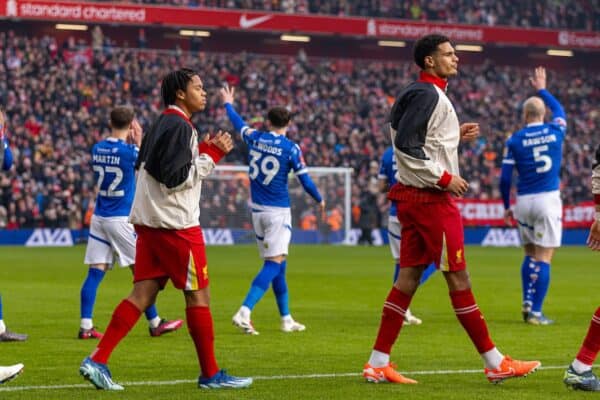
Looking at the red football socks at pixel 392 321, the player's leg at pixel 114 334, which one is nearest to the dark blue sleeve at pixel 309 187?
the red football socks at pixel 392 321

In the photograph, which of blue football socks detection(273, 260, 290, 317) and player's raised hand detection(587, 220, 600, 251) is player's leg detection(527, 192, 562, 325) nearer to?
blue football socks detection(273, 260, 290, 317)

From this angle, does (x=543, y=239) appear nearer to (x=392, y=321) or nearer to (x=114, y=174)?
(x=114, y=174)

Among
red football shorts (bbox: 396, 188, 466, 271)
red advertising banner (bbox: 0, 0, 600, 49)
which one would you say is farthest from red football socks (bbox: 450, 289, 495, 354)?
red advertising banner (bbox: 0, 0, 600, 49)

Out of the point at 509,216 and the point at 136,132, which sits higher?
the point at 136,132

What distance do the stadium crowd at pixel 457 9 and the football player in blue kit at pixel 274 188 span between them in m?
37.1

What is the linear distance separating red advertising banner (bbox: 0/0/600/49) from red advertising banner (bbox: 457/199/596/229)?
13.6 metres

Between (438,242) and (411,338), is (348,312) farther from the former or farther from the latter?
(438,242)

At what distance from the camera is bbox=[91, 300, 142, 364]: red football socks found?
797 centimetres

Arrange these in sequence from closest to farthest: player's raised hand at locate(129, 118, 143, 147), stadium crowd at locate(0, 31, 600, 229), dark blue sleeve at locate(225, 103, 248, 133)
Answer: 1. player's raised hand at locate(129, 118, 143, 147)
2. dark blue sleeve at locate(225, 103, 248, 133)
3. stadium crowd at locate(0, 31, 600, 229)

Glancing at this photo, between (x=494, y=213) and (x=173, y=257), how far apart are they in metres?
34.1

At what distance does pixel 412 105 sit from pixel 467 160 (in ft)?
125

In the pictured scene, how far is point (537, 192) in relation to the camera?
13.5 m

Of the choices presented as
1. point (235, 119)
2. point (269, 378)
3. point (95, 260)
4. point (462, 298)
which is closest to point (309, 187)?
point (235, 119)

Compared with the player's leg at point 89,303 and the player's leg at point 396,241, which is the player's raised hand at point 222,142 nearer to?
the player's leg at point 89,303
